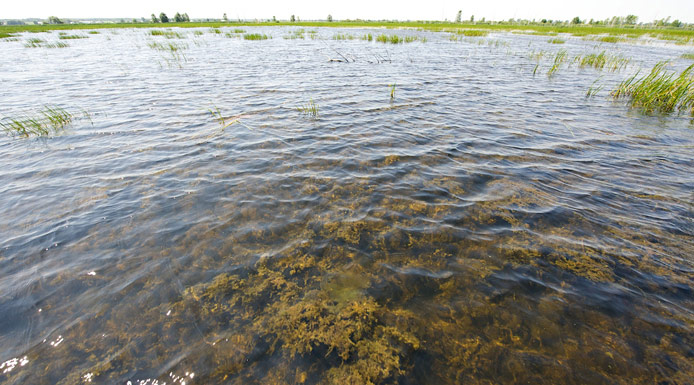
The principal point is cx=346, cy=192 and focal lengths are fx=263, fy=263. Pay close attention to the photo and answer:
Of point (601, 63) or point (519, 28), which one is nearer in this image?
point (601, 63)

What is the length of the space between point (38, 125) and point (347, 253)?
11.3m

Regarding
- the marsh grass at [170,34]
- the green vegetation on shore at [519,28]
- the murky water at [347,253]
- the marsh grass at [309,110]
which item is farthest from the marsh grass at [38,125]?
the green vegetation on shore at [519,28]

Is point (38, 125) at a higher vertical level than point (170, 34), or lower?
lower

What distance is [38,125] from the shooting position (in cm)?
854

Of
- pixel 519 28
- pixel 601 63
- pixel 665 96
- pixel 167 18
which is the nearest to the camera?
pixel 665 96

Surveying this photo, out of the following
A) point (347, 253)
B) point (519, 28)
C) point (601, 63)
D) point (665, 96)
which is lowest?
point (347, 253)

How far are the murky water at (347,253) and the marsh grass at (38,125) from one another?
467 millimetres

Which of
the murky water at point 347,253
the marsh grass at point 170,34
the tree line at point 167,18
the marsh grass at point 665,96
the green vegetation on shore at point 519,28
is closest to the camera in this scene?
the murky water at point 347,253

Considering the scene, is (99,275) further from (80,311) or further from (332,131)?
(332,131)

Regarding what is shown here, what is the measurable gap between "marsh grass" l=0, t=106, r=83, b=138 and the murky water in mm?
467

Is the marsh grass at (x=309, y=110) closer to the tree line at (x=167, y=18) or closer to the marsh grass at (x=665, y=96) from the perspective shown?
the marsh grass at (x=665, y=96)

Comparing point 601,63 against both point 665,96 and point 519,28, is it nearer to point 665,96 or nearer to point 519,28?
point 665,96

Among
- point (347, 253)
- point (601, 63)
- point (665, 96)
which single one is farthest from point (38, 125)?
point (601, 63)

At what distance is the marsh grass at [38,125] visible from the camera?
335 inches
